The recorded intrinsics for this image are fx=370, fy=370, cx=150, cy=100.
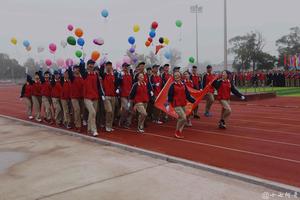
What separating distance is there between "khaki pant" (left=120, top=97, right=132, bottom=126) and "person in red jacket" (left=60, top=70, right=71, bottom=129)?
184cm

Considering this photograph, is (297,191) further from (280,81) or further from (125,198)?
(280,81)

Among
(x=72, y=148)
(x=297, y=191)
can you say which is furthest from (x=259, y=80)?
(x=297, y=191)

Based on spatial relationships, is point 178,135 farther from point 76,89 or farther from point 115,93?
point 76,89

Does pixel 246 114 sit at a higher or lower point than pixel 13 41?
lower

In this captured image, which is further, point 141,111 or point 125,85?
point 125,85

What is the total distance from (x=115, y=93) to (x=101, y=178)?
571 cm

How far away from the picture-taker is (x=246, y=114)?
15.2 meters

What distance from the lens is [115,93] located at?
39.1ft

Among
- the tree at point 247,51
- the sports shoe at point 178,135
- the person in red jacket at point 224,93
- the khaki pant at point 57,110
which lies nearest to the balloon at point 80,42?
the khaki pant at point 57,110

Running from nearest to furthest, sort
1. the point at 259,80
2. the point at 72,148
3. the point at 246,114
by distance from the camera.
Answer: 1. the point at 72,148
2. the point at 246,114
3. the point at 259,80

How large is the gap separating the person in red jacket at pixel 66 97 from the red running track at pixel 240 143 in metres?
2.08

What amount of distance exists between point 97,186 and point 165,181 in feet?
3.69

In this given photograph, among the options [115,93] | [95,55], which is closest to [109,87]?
[115,93]

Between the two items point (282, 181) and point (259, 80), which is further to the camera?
point (259, 80)
